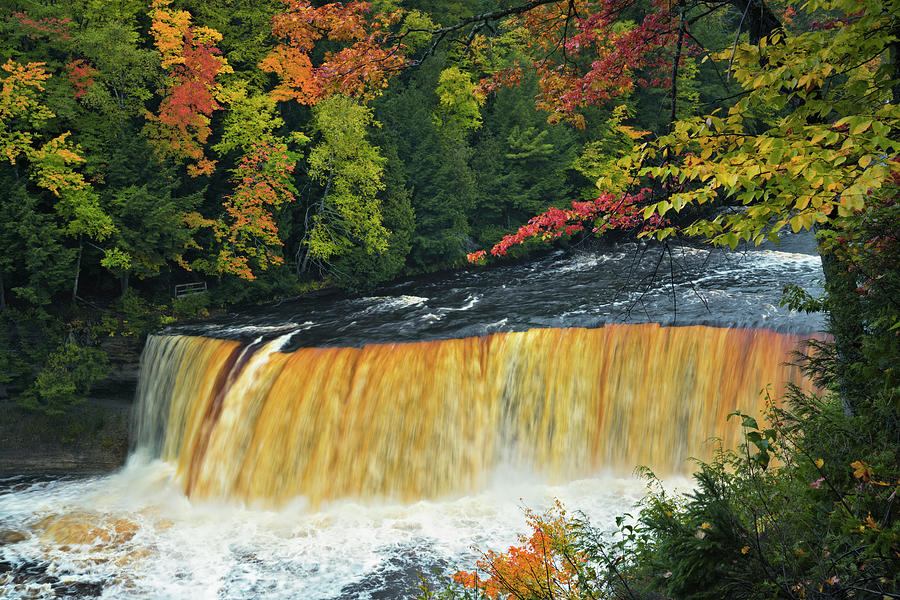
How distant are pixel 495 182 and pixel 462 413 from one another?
1448cm

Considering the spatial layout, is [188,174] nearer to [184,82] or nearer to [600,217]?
[184,82]

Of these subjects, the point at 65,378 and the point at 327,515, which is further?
the point at 65,378

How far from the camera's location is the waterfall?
11289 millimetres

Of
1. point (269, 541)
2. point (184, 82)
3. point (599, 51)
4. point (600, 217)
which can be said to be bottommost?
point (269, 541)

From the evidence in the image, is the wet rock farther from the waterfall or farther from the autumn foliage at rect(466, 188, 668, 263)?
the autumn foliage at rect(466, 188, 668, 263)

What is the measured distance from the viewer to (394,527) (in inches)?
408

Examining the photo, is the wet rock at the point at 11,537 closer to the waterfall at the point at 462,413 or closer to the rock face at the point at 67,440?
the waterfall at the point at 462,413

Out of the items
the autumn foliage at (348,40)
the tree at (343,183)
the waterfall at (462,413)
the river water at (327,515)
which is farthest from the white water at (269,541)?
the tree at (343,183)

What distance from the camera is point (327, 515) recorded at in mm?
10898

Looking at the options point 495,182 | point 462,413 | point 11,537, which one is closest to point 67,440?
point 11,537

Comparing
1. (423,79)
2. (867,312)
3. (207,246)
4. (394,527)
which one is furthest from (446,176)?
(867,312)

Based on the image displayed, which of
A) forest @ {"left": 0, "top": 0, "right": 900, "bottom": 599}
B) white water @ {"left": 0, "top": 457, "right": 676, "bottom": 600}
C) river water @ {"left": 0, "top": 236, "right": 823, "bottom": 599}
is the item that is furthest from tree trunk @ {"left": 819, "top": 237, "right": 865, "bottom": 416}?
white water @ {"left": 0, "top": 457, "right": 676, "bottom": 600}

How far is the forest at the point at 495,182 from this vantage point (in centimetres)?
328

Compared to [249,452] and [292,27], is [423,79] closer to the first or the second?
[249,452]
